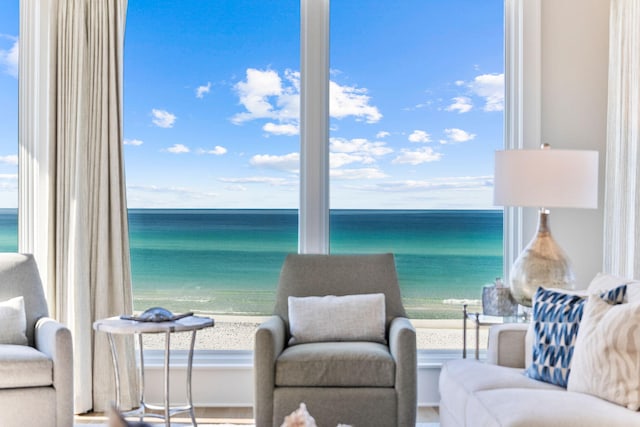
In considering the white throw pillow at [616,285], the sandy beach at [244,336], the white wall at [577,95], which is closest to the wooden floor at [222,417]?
the sandy beach at [244,336]

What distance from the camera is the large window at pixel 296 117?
4.89 meters

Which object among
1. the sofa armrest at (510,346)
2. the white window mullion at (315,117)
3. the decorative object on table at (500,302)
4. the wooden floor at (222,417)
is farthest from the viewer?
the white window mullion at (315,117)

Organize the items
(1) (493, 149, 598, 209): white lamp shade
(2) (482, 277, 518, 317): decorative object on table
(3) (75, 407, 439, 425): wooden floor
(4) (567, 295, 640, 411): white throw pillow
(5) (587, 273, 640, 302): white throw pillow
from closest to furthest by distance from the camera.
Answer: (4) (567, 295, 640, 411): white throw pillow → (5) (587, 273, 640, 302): white throw pillow → (1) (493, 149, 598, 209): white lamp shade → (2) (482, 277, 518, 317): decorative object on table → (3) (75, 407, 439, 425): wooden floor

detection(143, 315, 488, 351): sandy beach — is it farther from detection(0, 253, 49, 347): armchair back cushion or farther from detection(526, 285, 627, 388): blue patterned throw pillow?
detection(526, 285, 627, 388): blue patterned throw pillow

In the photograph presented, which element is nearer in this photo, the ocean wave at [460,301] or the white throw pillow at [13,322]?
→ the white throw pillow at [13,322]

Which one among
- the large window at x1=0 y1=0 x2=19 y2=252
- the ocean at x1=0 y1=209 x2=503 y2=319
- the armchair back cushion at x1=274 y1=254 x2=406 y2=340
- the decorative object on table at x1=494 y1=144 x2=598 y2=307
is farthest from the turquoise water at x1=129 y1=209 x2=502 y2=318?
the decorative object on table at x1=494 y1=144 x2=598 y2=307

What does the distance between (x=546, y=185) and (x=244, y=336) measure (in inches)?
86.4

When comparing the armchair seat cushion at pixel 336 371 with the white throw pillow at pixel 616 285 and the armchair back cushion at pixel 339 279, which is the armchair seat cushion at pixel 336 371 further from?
the white throw pillow at pixel 616 285

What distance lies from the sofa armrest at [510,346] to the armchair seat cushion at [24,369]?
2.08m

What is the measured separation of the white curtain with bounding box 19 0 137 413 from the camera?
177 inches

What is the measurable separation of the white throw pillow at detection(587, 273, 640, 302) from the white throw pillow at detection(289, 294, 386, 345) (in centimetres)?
119

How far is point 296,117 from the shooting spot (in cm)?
490

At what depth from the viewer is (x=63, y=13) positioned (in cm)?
452

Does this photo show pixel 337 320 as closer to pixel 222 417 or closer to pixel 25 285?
pixel 222 417
